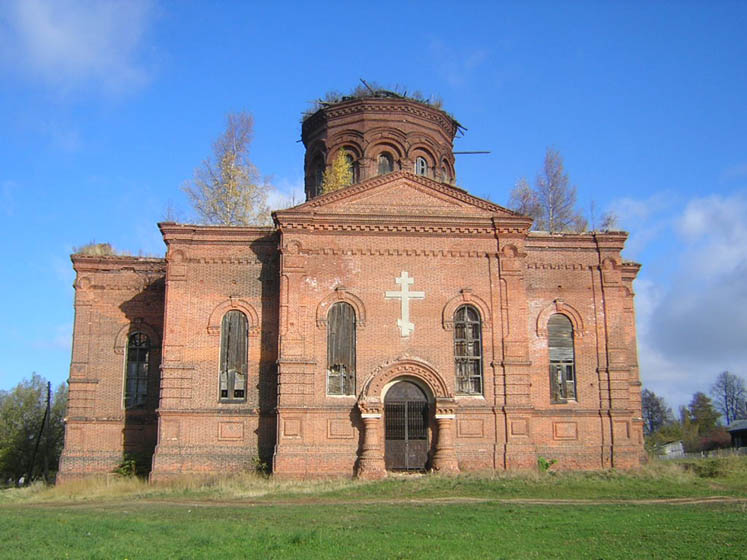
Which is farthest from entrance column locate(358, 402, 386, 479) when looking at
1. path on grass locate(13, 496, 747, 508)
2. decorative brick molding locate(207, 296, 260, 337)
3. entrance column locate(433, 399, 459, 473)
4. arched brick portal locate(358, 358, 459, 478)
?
decorative brick molding locate(207, 296, 260, 337)

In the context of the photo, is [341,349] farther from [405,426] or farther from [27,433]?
[27,433]

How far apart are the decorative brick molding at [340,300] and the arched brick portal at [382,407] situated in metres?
1.75

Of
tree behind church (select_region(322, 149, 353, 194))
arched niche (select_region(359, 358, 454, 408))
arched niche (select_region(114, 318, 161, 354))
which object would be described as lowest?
arched niche (select_region(359, 358, 454, 408))

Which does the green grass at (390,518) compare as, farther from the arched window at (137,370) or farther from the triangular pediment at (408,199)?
the triangular pediment at (408,199)

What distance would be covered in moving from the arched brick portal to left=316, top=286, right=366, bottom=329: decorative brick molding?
68.9 inches

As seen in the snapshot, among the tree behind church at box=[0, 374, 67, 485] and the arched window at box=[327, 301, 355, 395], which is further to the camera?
the tree behind church at box=[0, 374, 67, 485]

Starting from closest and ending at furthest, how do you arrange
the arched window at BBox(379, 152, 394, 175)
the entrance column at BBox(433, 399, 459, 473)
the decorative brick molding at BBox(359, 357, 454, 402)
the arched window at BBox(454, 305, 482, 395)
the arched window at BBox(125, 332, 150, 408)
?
the entrance column at BBox(433, 399, 459, 473), the decorative brick molding at BBox(359, 357, 454, 402), the arched window at BBox(454, 305, 482, 395), the arched window at BBox(125, 332, 150, 408), the arched window at BBox(379, 152, 394, 175)

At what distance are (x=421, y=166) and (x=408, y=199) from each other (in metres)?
8.76

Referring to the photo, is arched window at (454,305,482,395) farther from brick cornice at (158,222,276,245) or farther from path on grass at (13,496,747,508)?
brick cornice at (158,222,276,245)

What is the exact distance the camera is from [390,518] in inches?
641

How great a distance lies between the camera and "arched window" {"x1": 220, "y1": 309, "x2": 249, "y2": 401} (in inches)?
995

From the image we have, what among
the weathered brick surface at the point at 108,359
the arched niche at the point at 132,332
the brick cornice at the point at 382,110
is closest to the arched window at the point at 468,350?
the weathered brick surface at the point at 108,359

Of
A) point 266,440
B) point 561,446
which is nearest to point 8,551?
point 266,440

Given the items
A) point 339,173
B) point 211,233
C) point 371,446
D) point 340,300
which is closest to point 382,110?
point 339,173
